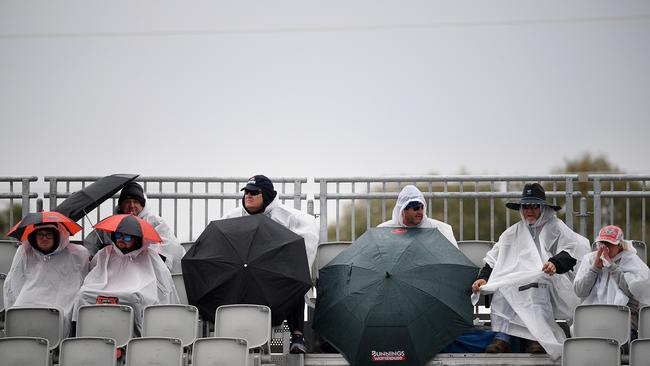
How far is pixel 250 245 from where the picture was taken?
10.6 metres

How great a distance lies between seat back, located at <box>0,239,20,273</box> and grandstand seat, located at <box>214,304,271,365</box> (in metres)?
3.10

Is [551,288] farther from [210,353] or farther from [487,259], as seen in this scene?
[210,353]

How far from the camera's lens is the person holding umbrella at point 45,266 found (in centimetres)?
1087

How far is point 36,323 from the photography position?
10195mm

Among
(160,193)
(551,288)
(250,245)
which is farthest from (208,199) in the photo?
(551,288)

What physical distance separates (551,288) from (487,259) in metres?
0.69

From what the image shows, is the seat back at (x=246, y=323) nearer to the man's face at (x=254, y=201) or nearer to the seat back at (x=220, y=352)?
the seat back at (x=220, y=352)

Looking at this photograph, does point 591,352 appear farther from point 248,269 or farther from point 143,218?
point 143,218

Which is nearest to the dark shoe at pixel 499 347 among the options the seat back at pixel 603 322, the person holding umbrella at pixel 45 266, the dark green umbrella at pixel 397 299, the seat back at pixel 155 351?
the dark green umbrella at pixel 397 299

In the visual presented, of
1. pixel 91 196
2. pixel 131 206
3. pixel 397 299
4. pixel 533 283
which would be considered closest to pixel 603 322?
pixel 533 283

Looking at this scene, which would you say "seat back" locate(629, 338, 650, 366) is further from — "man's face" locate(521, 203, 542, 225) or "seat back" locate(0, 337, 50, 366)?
"seat back" locate(0, 337, 50, 366)

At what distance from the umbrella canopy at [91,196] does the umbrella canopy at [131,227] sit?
1.90ft

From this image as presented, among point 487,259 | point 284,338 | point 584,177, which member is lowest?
point 284,338

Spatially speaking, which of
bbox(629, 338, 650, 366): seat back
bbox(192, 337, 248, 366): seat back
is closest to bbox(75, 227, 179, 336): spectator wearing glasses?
bbox(192, 337, 248, 366): seat back
